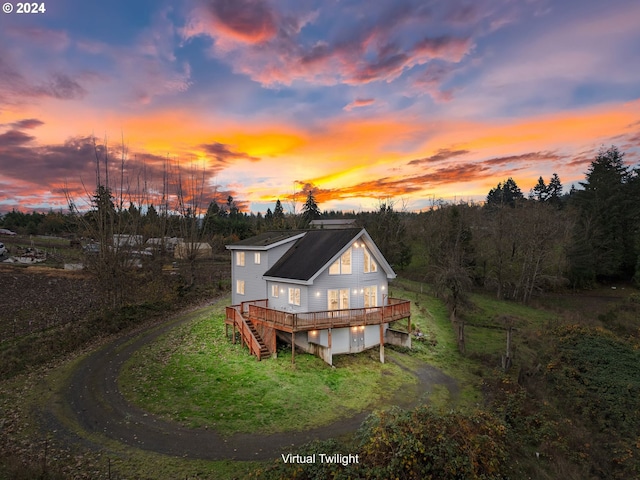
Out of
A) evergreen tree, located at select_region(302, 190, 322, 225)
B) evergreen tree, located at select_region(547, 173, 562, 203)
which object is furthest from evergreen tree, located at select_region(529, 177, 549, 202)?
evergreen tree, located at select_region(302, 190, 322, 225)

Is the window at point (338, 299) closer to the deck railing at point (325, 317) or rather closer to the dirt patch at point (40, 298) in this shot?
the deck railing at point (325, 317)

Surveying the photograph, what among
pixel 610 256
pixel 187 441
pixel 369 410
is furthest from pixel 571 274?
pixel 187 441

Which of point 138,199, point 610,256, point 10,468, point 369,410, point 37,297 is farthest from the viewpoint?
point 610,256

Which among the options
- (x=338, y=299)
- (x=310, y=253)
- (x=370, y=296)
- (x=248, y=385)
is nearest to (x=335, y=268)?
(x=338, y=299)

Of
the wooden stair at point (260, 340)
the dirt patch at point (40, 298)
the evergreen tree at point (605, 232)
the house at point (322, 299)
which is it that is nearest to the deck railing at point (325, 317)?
the house at point (322, 299)

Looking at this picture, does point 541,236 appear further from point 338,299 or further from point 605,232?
Answer: point 338,299

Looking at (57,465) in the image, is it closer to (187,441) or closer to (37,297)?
(187,441)
